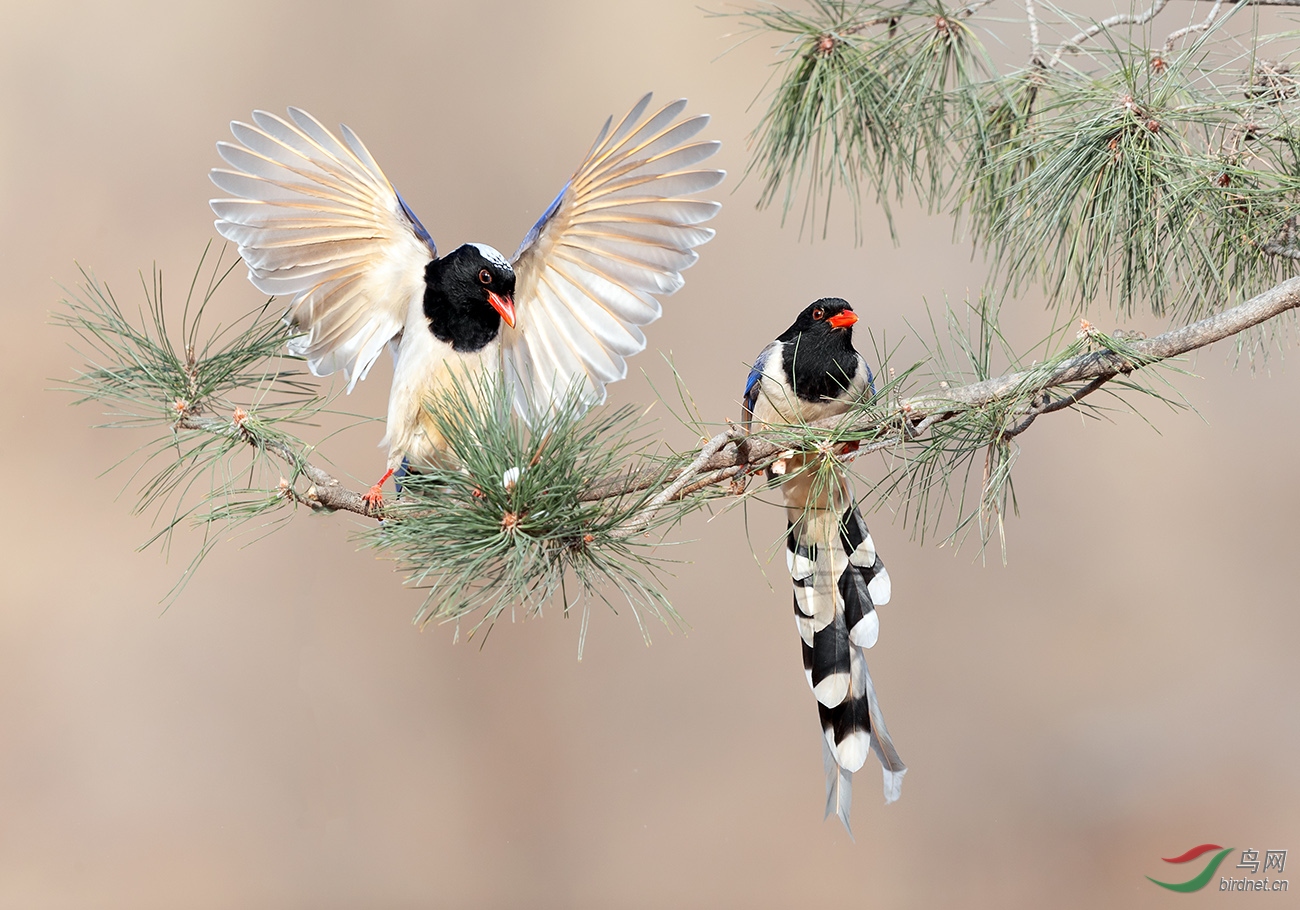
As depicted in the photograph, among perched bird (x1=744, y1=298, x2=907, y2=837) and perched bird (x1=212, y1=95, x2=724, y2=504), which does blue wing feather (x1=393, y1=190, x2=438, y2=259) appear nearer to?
perched bird (x1=212, y1=95, x2=724, y2=504)

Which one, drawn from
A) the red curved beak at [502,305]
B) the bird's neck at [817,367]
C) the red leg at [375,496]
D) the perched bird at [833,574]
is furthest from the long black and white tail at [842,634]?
the red leg at [375,496]

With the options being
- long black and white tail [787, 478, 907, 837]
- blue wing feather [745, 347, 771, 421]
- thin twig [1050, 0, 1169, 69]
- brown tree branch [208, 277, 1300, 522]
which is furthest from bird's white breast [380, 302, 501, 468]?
thin twig [1050, 0, 1169, 69]

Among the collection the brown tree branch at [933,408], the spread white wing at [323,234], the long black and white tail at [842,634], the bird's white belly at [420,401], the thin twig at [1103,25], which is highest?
the thin twig at [1103,25]

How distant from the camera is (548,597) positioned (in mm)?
1004

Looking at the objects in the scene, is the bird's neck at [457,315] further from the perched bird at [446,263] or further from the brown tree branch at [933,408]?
the brown tree branch at [933,408]

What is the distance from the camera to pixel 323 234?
148 centimetres

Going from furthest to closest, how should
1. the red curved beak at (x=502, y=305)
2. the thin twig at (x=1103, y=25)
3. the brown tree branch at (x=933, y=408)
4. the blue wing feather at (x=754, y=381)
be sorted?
the blue wing feather at (x=754, y=381) → the red curved beak at (x=502, y=305) → the thin twig at (x=1103, y=25) → the brown tree branch at (x=933, y=408)

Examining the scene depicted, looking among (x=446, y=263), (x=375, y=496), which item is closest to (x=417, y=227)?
(x=446, y=263)

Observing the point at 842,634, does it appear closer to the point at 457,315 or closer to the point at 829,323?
the point at 829,323

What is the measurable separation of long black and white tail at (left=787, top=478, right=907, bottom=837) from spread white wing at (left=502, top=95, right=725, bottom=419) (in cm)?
37

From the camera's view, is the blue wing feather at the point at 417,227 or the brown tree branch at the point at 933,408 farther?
the blue wing feather at the point at 417,227

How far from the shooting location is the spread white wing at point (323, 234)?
1405 mm

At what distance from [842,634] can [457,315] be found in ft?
2.30

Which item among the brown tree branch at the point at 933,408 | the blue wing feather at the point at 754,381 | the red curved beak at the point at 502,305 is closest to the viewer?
the brown tree branch at the point at 933,408
